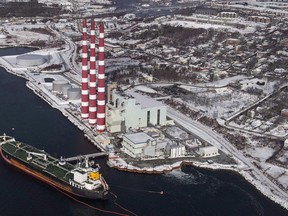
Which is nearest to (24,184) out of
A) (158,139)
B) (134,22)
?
(158,139)

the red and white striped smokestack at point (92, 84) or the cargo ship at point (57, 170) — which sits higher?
the red and white striped smokestack at point (92, 84)

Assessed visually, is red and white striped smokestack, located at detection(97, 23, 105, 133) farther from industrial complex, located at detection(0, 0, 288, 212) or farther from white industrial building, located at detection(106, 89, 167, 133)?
white industrial building, located at detection(106, 89, 167, 133)

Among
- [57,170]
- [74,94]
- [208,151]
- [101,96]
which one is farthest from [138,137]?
[74,94]

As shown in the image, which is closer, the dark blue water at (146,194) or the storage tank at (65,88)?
the dark blue water at (146,194)

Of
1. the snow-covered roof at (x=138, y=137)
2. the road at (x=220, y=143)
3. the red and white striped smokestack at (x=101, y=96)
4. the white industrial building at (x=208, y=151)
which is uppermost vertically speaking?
the red and white striped smokestack at (x=101, y=96)

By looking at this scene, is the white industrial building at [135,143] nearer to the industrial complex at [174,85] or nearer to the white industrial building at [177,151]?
the industrial complex at [174,85]

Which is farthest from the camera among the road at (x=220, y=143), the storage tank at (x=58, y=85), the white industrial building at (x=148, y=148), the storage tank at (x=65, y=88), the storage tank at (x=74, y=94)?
the storage tank at (x=58, y=85)

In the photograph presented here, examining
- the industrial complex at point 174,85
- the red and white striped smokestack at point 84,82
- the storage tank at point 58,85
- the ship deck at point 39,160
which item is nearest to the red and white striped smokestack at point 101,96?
the industrial complex at point 174,85

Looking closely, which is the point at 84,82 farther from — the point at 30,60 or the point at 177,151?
the point at 30,60

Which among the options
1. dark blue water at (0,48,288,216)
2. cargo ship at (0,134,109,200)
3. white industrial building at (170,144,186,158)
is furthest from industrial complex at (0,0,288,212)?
cargo ship at (0,134,109,200)
